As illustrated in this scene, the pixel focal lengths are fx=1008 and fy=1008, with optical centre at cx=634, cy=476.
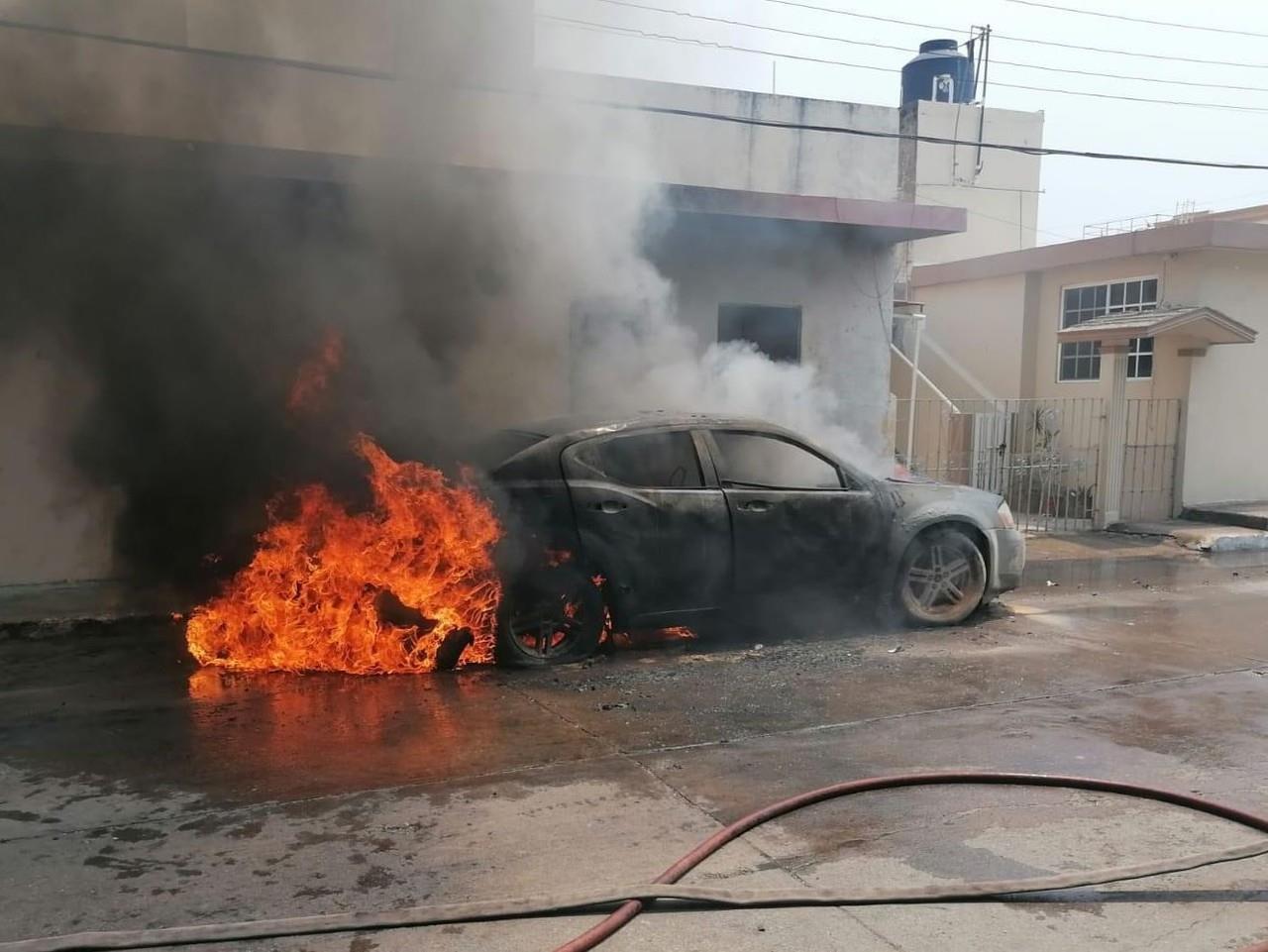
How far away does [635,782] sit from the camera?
4441mm

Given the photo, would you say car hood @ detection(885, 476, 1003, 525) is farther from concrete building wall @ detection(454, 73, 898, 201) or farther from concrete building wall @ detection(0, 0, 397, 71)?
concrete building wall @ detection(0, 0, 397, 71)

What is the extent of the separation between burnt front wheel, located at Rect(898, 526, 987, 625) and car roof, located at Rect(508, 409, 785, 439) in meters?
1.40

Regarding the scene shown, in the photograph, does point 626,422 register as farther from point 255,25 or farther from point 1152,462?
point 1152,462

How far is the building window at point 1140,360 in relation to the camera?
1377cm

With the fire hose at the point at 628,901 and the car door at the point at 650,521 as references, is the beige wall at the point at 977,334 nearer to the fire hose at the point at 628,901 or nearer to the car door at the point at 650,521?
the car door at the point at 650,521

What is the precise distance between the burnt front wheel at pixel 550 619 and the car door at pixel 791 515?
102 cm

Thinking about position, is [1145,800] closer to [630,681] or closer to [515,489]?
[630,681]

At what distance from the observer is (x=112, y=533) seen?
7.86 m

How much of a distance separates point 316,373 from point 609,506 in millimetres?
2525

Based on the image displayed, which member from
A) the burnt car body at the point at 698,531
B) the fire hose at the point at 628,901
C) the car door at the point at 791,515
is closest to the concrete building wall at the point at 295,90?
the burnt car body at the point at 698,531

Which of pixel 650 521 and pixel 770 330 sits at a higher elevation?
pixel 770 330

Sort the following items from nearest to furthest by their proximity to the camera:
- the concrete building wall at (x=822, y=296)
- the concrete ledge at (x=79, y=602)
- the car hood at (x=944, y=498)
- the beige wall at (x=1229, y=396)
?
the car hood at (x=944, y=498)
the concrete ledge at (x=79, y=602)
the concrete building wall at (x=822, y=296)
the beige wall at (x=1229, y=396)

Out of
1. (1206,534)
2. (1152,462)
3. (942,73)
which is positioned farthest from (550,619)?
(942,73)

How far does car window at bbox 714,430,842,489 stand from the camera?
22.3 feet
